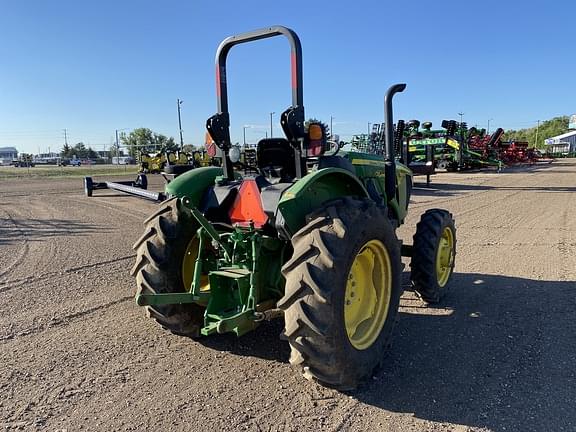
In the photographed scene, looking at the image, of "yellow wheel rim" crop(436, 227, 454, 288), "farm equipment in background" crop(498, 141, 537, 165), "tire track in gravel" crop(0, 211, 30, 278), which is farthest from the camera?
"farm equipment in background" crop(498, 141, 537, 165)

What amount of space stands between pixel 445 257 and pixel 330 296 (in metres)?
2.77

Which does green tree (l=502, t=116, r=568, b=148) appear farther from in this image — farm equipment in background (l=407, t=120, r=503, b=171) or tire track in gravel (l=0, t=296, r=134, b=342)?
tire track in gravel (l=0, t=296, r=134, b=342)

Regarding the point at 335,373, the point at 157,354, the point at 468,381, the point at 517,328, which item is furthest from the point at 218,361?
the point at 517,328

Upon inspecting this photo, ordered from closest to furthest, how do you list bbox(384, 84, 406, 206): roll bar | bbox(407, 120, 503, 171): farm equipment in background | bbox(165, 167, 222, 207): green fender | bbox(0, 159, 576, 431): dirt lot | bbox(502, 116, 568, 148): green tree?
bbox(0, 159, 576, 431): dirt lot, bbox(165, 167, 222, 207): green fender, bbox(384, 84, 406, 206): roll bar, bbox(407, 120, 503, 171): farm equipment in background, bbox(502, 116, 568, 148): green tree

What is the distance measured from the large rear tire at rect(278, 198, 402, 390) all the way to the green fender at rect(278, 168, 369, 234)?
15cm

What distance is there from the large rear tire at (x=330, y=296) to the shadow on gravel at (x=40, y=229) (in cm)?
694

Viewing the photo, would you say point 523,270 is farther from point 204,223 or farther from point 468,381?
point 204,223

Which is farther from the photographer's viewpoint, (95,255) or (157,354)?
(95,255)

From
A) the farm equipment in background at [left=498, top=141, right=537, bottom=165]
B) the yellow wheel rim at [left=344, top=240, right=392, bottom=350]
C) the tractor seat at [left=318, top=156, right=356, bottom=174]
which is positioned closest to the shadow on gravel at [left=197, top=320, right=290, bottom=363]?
the yellow wheel rim at [left=344, top=240, right=392, bottom=350]

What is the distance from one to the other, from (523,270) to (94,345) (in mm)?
5232

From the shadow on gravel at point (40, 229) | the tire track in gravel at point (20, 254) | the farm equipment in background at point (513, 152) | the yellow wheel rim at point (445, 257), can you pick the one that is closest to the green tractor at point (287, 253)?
the yellow wheel rim at point (445, 257)

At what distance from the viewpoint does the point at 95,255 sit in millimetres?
7074

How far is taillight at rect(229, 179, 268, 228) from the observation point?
11.8 feet

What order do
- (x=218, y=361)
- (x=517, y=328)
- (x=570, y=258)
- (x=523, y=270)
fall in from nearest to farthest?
1. (x=218, y=361)
2. (x=517, y=328)
3. (x=523, y=270)
4. (x=570, y=258)
